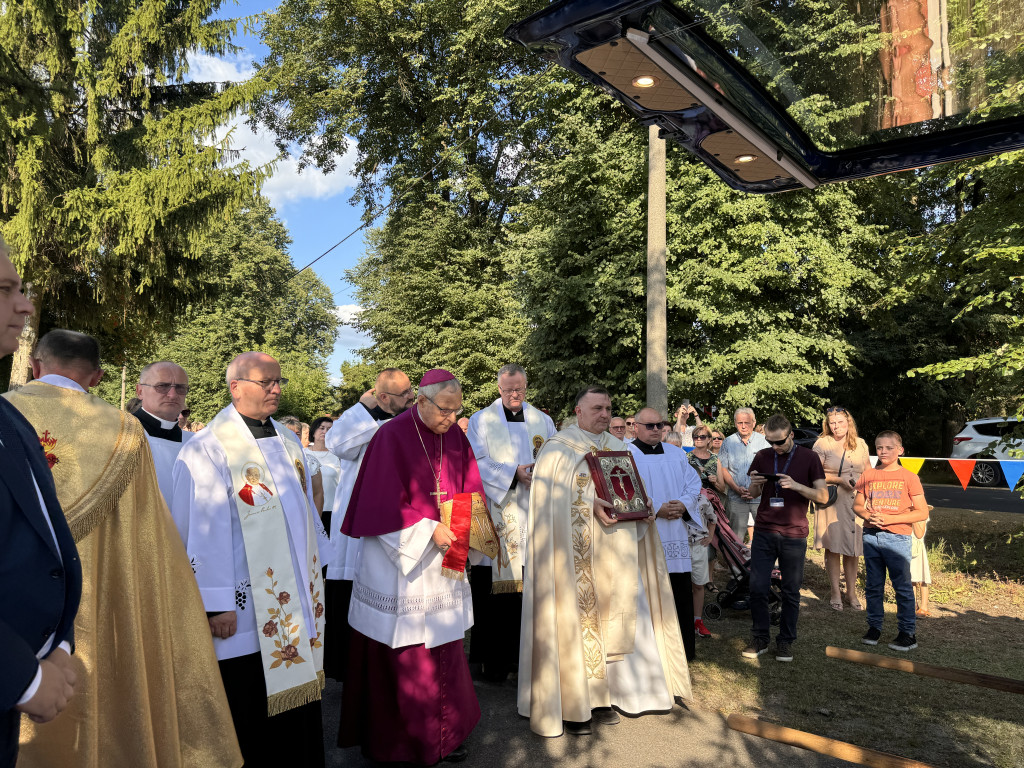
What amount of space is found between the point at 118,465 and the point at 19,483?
3.98 feet

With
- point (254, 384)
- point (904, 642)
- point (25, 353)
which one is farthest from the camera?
point (25, 353)

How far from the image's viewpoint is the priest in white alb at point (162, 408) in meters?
4.52

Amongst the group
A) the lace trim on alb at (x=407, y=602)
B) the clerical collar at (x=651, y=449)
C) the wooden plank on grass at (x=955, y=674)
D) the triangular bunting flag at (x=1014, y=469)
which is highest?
the clerical collar at (x=651, y=449)

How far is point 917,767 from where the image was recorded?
372 cm

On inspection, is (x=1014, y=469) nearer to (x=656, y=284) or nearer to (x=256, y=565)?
(x=656, y=284)

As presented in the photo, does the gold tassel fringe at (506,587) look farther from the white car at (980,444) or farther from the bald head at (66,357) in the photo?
the white car at (980,444)

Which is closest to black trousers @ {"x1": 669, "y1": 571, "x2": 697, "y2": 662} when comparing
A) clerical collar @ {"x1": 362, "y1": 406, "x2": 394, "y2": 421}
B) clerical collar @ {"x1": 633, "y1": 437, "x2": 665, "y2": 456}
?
clerical collar @ {"x1": 633, "y1": 437, "x2": 665, "y2": 456}

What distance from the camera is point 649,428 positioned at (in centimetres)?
644

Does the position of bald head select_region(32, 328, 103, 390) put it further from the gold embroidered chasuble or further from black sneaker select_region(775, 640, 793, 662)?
black sneaker select_region(775, 640, 793, 662)


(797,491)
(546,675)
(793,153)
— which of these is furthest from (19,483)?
(797,491)

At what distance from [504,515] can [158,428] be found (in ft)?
9.31

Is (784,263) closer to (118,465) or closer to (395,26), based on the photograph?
(118,465)

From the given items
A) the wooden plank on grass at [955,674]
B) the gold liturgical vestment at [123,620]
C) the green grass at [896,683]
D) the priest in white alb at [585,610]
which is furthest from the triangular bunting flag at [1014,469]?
the gold liturgical vestment at [123,620]

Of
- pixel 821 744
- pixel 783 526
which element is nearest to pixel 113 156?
pixel 783 526
